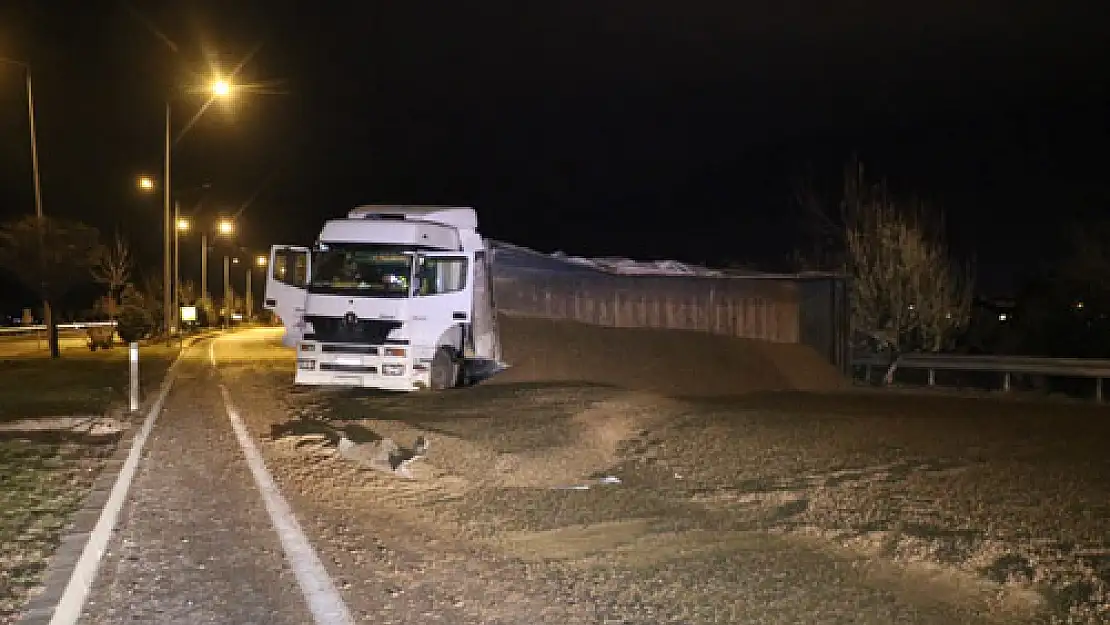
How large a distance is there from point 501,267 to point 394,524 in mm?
12841

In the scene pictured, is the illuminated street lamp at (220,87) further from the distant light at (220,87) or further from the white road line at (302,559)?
the white road line at (302,559)

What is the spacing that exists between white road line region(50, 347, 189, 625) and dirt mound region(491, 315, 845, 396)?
30.3 feet

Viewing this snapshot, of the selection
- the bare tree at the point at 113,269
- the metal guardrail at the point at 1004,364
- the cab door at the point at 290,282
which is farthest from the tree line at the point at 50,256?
the metal guardrail at the point at 1004,364

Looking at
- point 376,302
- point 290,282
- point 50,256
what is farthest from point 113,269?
point 376,302

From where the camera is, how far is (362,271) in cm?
1964

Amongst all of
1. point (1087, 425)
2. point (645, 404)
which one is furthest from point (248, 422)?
point (1087, 425)

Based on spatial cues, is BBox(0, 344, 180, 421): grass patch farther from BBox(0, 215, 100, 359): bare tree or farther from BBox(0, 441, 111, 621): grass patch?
BBox(0, 441, 111, 621): grass patch

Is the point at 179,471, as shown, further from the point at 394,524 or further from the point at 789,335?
the point at 789,335

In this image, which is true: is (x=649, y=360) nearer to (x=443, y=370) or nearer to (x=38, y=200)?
(x=443, y=370)

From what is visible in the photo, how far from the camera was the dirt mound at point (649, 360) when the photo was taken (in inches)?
A: 832

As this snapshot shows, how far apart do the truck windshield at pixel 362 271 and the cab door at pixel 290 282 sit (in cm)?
25

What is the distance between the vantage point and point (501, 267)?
21656mm

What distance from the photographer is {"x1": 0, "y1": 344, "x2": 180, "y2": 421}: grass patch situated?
18000 millimetres

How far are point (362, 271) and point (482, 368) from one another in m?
3.35
